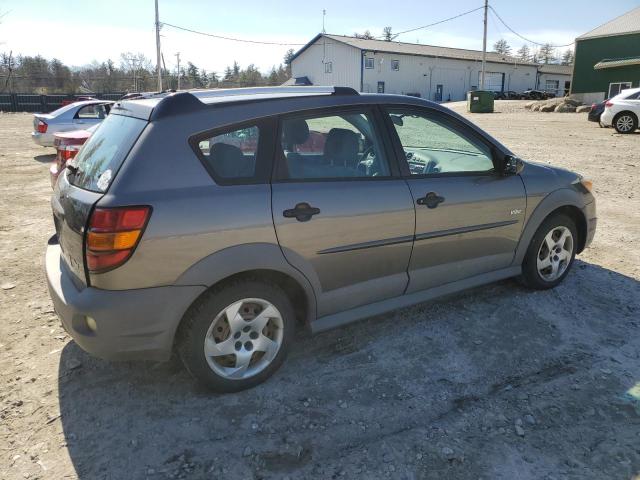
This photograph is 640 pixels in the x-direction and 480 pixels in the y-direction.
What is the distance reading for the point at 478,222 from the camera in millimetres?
3689

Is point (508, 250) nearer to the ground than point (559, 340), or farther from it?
farther from it

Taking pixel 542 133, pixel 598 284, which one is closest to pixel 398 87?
pixel 542 133

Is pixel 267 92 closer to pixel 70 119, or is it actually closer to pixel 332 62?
pixel 70 119

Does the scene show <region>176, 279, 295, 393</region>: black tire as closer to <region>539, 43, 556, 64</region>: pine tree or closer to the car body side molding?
the car body side molding

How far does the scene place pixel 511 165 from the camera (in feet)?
12.4

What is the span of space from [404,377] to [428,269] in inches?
32.0

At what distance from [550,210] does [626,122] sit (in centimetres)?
1593

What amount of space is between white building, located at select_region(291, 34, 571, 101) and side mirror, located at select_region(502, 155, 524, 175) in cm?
4529

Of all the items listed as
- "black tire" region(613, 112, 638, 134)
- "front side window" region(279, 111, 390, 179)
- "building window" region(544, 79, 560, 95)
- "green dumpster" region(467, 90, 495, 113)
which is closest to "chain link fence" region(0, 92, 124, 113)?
"green dumpster" region(467, 90, 495, 113)

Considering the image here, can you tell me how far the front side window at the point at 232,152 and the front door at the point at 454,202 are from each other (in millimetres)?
1070

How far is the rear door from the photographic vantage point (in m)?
2.61

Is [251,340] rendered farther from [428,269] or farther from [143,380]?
[428,269]

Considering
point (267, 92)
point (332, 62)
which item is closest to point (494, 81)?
point (332, 62)

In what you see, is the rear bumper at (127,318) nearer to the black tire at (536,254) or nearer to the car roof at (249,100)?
the car roof at (249,100)
